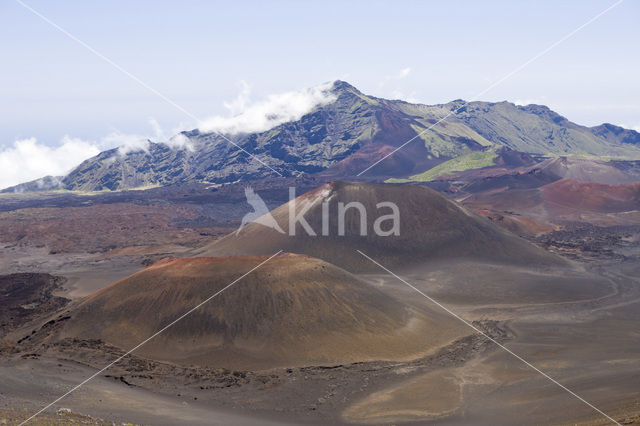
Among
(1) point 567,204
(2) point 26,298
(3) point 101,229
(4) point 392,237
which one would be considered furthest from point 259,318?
(1) point 567,204

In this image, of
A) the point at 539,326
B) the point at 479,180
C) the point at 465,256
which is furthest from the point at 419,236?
the point at 479,180

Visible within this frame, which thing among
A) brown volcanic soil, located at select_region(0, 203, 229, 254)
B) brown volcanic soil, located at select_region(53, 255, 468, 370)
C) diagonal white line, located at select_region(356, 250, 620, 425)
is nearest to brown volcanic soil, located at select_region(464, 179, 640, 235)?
diagonal white line, located at select_region(356, 250, 620, 425)

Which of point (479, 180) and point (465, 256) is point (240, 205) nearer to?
point (479, 180)

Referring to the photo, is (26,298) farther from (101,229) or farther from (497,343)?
(101,229)

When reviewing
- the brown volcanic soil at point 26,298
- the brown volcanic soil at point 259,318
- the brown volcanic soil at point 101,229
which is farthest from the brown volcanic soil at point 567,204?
the brown volcanic soil at point 26,298

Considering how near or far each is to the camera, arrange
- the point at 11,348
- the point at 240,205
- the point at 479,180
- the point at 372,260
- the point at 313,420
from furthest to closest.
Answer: the point at 479,180 → the point at 240,205 → the point at 372,260 → the point at 11,348 → the point at 313,420

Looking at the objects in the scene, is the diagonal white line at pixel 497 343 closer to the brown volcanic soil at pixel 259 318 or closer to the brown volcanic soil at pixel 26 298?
the brown volcanic soil at pixel 259 318
